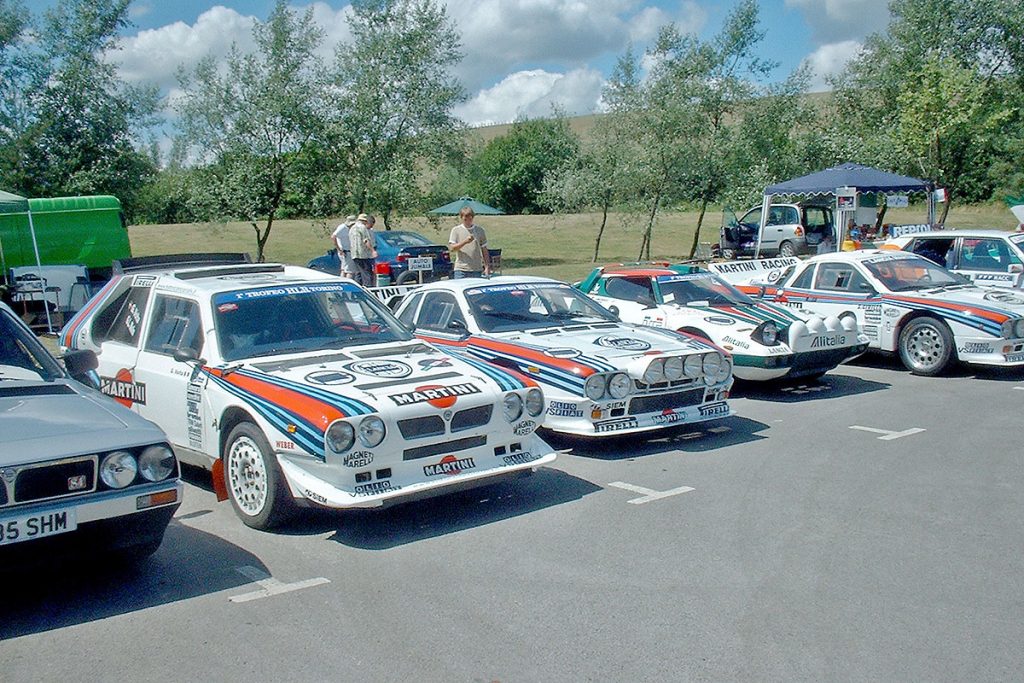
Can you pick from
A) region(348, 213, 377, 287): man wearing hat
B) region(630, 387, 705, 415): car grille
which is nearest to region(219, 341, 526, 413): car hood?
region(630, 387, 705, 415): car grille

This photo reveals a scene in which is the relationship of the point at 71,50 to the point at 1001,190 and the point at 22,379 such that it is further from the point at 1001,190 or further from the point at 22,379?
the point at 1001,190

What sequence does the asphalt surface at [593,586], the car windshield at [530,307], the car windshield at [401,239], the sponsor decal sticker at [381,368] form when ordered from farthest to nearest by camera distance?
the car windshield at [401,239], the car windshield at [530,307], the sponsor decal sticker at [381,368], the asphalt surface at [593,586]

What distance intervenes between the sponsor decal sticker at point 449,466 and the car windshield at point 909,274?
766cm

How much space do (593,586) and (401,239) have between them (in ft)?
56.2

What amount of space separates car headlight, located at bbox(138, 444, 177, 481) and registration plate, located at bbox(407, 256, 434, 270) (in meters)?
15.2

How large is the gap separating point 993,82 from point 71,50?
34882 millimetres

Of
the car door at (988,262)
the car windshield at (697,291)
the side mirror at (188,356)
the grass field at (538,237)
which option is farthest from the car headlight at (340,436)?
the grass field at (538,237)

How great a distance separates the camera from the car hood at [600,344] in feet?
25.8

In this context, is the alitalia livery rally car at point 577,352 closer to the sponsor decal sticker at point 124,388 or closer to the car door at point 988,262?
the sponsor decal sticker at point 124,388

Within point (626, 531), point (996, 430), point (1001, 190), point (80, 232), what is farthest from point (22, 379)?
point (1001, 190)

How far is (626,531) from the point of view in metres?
5.89

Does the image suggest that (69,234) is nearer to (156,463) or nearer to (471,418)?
(471,418)

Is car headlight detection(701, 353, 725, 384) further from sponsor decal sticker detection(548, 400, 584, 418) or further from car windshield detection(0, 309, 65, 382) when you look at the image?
car windshield detection(0, 309, 65, 382)

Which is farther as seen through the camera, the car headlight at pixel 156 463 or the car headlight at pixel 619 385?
the car headlight at pixel 619 385
